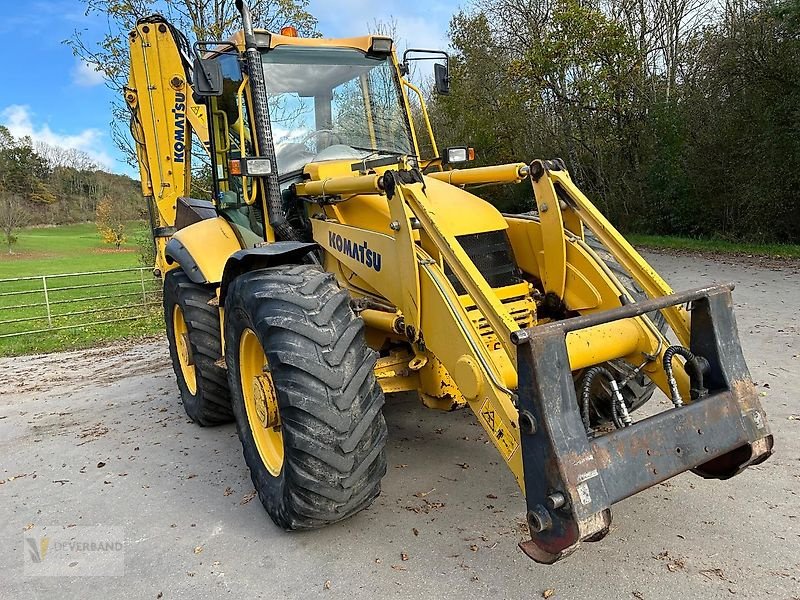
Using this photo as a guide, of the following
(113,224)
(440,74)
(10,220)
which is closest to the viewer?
(440,74)

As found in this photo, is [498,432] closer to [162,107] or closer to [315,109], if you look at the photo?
[315,109]

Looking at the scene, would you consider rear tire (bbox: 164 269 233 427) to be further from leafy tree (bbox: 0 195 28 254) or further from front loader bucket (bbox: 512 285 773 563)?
leafy tree (bbox: 0 195 28 254)

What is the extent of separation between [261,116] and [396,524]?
2688mm

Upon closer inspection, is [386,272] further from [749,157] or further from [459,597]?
[749,157]

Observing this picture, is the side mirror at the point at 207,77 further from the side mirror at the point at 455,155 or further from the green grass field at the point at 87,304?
the green grass field at the point at 87,304

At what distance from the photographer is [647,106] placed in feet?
57.2

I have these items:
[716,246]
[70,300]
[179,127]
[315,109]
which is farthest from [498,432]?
[716,246]

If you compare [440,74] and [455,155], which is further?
Answer: [440,74]

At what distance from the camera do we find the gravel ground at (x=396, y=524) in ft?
9.62

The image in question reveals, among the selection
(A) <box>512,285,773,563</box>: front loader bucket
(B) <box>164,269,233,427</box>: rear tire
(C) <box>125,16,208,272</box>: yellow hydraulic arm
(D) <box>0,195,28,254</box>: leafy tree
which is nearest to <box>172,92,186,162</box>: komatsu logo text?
(C) <box>125,16,208,272</box>: yellow hydraulic arm

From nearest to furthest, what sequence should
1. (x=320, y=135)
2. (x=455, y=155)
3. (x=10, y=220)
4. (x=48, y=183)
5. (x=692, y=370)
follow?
(x=692, y=370), (x=320, y=135), (x=455, y=155), (x=10, y=220), (x=48, y=183)

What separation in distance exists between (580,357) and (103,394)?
532cm

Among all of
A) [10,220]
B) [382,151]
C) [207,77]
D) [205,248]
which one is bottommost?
[205,248]

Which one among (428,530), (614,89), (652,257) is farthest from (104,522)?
(614,89)
